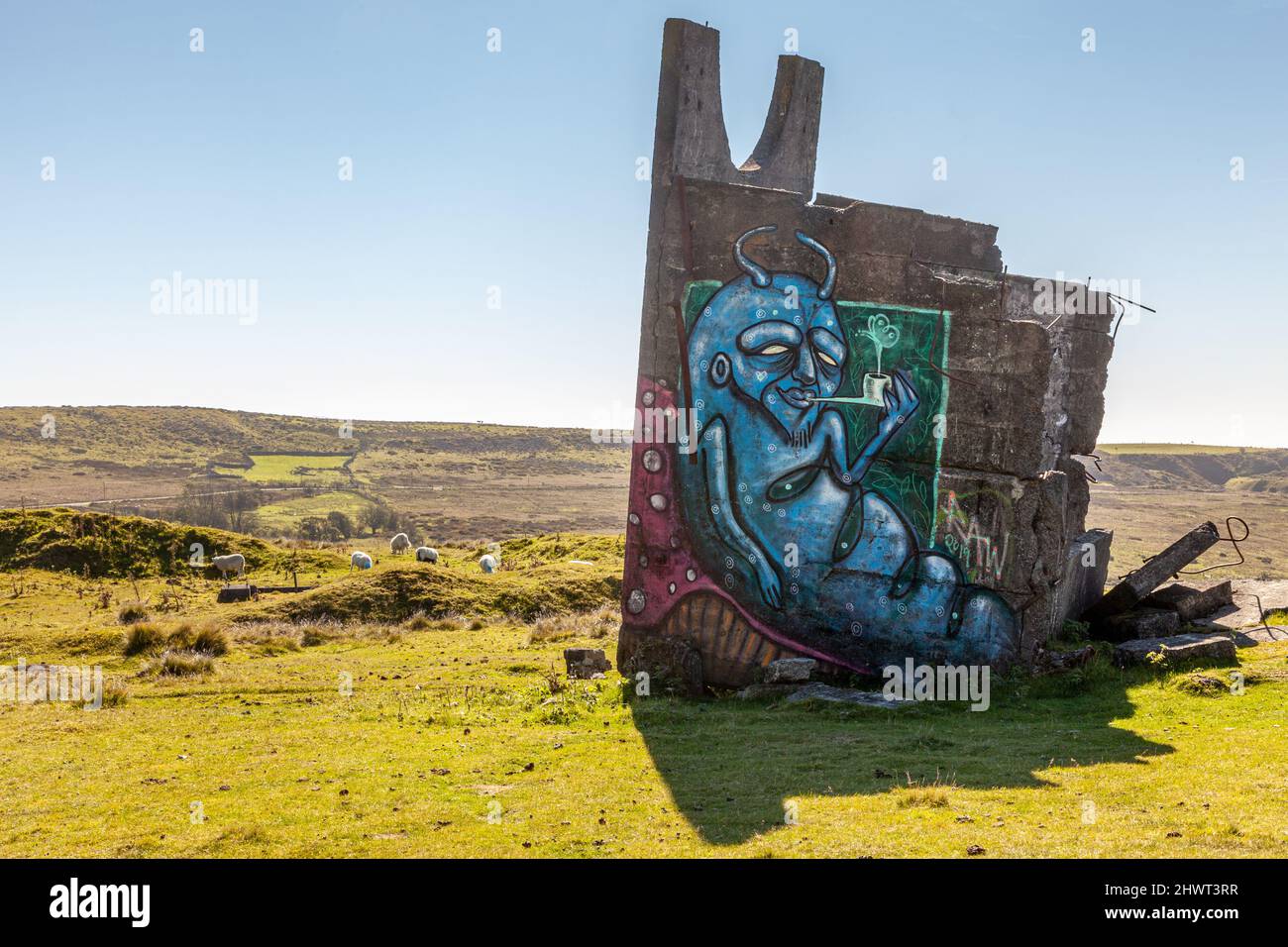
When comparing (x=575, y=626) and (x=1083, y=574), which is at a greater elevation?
(x=1083, y=574)

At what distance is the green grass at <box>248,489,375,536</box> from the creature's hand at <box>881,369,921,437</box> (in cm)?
4509

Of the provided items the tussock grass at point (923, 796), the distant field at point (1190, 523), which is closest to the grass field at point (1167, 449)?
the distant field at point (1190, 523)

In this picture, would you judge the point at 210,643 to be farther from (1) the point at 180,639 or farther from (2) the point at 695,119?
(2) the point at 695,119

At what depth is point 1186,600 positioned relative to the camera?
17.0 m

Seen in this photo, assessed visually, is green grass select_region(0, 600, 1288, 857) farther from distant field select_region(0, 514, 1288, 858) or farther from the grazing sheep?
the grazing sheep

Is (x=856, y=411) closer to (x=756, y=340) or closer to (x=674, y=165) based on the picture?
(x=756, y=340)

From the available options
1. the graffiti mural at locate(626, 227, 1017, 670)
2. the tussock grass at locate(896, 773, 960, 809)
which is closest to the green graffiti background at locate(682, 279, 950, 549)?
the graffiti mural at locate(626, 227, 1017, 670)

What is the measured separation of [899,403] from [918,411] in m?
0.31

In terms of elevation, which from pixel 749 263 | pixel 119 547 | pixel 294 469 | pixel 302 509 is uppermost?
pixel 749 263

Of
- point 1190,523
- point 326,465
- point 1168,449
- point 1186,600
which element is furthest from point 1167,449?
point 1186,600

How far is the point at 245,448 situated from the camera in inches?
3895

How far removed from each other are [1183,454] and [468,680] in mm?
115198

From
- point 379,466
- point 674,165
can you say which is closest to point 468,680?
point 674,165

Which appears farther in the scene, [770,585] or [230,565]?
[230,565]
